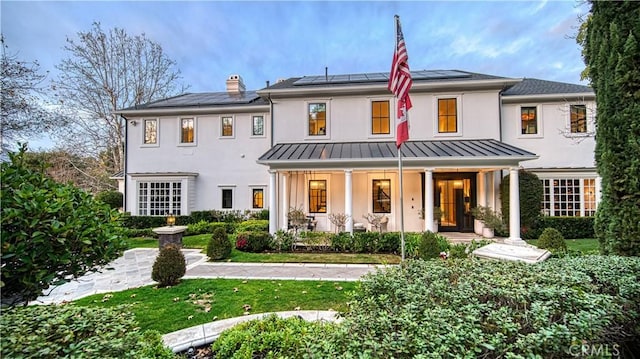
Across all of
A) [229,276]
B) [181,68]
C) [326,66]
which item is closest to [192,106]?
[326,66]

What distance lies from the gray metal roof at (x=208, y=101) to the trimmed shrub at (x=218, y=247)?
851 cm

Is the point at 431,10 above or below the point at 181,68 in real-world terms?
below

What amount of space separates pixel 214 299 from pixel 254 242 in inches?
180

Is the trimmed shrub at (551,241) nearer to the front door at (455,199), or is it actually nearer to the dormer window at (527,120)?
the front door at (455,199)

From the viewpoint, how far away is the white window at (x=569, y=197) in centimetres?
1178

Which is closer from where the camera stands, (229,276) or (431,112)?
(229,276)

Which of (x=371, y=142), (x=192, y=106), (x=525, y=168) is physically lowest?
(x=525, y=168)

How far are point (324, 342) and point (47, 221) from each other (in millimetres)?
2351

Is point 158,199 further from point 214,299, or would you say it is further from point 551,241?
point 551,241

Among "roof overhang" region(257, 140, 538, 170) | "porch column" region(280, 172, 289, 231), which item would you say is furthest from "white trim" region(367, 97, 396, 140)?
"porch column" region(280, 172, 289, 231)

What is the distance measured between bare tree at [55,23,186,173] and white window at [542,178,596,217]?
25.7 metres

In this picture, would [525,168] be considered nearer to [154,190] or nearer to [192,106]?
[192,106]

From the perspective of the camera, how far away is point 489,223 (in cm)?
1091
